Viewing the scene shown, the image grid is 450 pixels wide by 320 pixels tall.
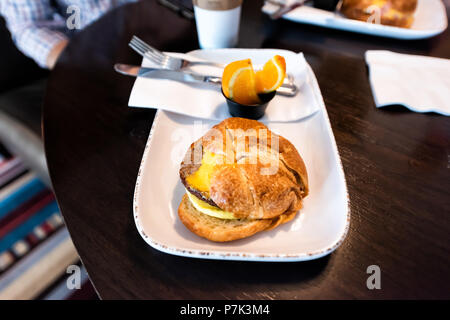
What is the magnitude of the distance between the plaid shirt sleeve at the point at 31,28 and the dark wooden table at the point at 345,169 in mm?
462

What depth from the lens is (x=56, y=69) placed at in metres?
1.11

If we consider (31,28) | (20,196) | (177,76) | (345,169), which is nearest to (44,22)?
(31,28)

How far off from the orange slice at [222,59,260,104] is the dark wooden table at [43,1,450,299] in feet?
0.93

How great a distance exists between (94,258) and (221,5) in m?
0.95

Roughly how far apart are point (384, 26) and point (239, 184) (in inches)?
42.3

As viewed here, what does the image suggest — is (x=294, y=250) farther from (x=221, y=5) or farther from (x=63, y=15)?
(x=63, y=15)

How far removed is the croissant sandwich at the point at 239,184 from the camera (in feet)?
2.10

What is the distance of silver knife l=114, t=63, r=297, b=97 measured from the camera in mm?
986

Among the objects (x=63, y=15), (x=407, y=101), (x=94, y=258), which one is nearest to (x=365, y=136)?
(x=407, y=101)

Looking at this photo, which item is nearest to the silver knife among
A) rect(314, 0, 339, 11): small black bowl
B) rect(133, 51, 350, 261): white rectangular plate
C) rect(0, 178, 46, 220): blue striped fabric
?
rect(133, 51, 350, 261): white rectangular plate

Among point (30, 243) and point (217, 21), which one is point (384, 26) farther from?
point (30, 243)

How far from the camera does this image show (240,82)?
84 cm

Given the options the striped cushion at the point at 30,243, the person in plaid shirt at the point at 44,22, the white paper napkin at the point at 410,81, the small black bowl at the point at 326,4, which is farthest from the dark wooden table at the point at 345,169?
the striped cushion at the point at 30,243

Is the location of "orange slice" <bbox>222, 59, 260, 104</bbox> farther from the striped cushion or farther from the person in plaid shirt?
the person in plaid shirt
